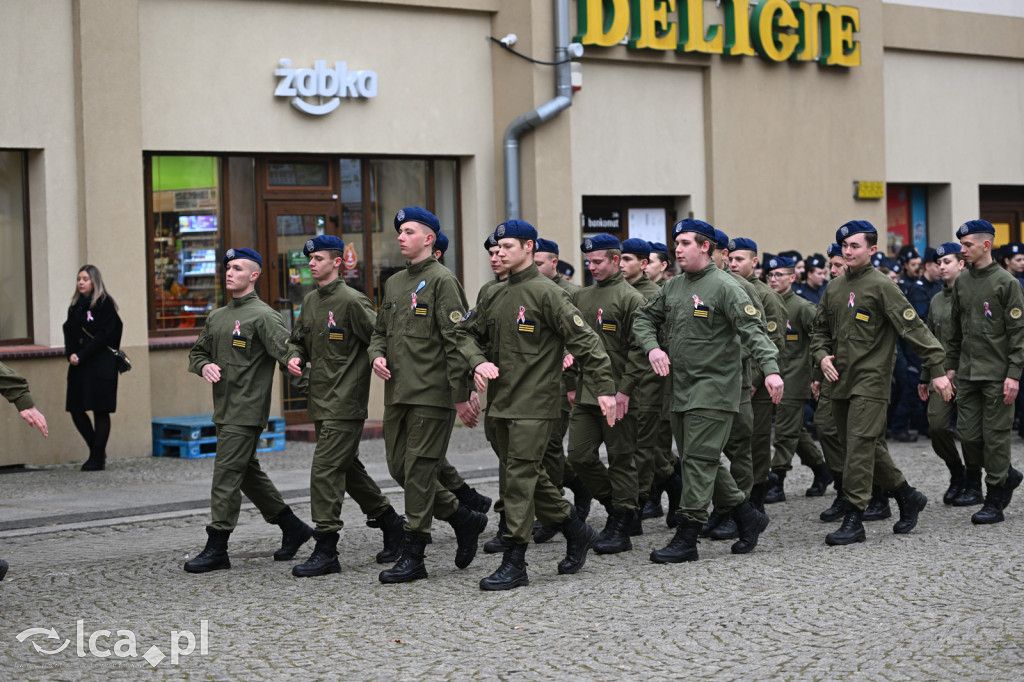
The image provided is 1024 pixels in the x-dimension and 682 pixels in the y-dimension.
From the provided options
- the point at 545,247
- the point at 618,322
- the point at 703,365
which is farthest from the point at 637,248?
the point at 703,365

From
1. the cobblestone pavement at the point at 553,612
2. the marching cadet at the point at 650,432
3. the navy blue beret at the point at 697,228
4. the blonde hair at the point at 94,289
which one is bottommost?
the cobblestone pavement at the point at 553,612

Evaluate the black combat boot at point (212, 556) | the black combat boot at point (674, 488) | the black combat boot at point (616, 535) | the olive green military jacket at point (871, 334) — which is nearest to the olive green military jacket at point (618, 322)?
the black combat boot at point (616, 535)

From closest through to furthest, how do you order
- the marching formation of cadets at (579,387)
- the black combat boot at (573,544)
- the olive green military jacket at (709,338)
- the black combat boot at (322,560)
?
1. the marching formation of cadets at (579,387)
2. the black combat boot at (573,544)
3. the black combat boot at (322,560)
4. the olive green military jacket at (709,338)

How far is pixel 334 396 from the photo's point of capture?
27.2ft

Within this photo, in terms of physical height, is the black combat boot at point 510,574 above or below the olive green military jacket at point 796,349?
below

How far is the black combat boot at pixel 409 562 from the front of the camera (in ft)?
25.7

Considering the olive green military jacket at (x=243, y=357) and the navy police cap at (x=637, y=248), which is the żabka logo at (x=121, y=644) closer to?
the olive green military jacket at (x=243, y=357)

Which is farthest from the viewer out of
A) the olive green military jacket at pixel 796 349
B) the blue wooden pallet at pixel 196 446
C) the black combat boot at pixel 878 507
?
the blue wooden pallet at pixel 196 446

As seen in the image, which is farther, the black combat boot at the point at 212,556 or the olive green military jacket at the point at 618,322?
the olive green military jacket at the point at 618,322

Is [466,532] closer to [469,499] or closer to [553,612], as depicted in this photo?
[553,612]

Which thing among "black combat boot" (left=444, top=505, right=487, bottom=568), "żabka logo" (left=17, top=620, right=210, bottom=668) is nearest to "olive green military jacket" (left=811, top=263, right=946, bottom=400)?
"black combat boot" (left=444, top=505, right=487, bottom=568)

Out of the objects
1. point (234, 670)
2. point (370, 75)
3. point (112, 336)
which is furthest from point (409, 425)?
point (370, 75)

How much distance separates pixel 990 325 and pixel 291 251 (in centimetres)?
821

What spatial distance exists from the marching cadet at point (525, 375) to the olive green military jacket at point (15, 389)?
2.29 meters
